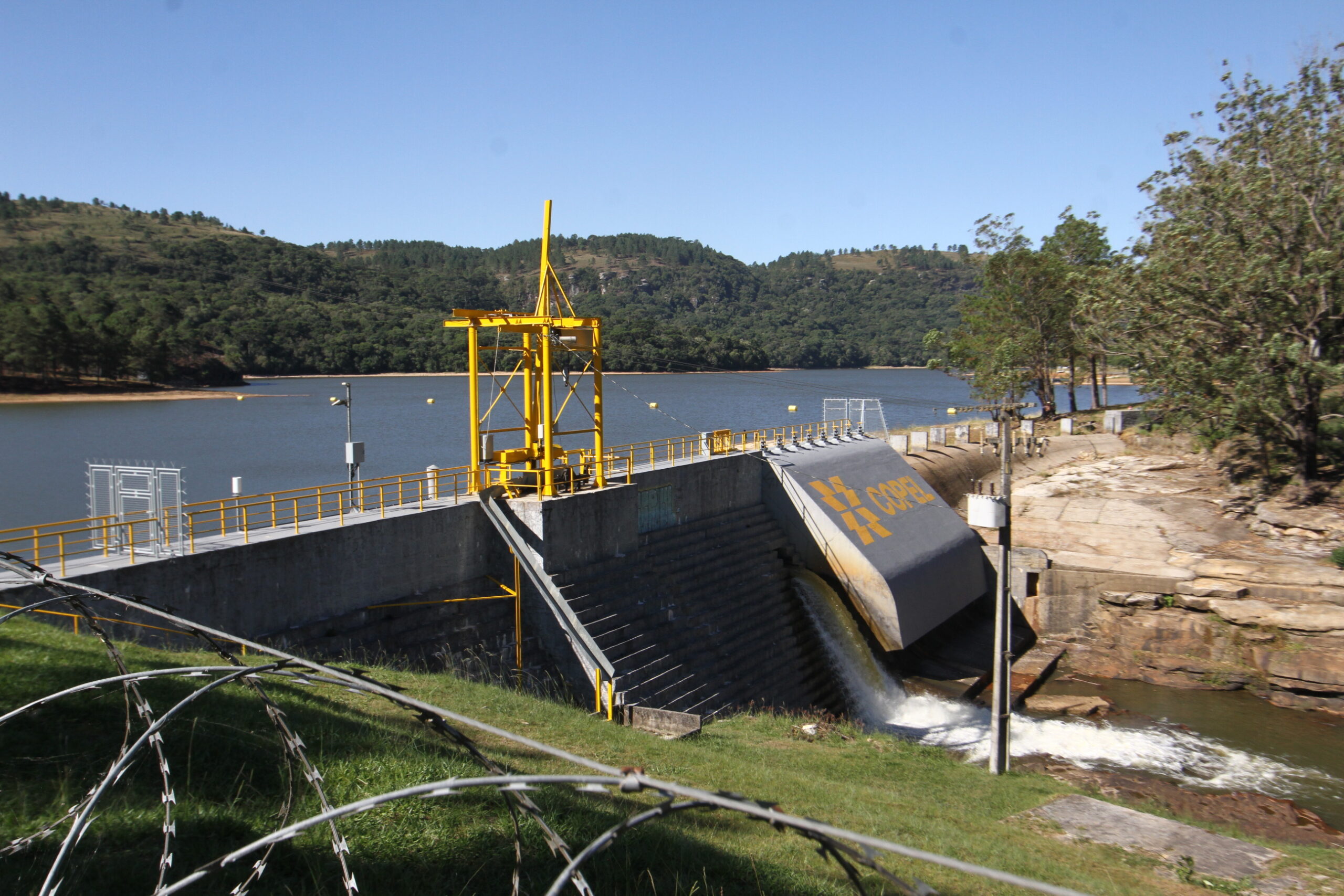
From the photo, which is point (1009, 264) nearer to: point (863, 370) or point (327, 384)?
point (327, 384)

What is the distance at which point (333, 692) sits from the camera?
11383mm

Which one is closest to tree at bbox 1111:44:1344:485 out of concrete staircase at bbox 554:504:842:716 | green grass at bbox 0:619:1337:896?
concrete staircase at bbox 554:504:842:716

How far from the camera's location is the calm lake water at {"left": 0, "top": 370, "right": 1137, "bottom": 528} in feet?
114

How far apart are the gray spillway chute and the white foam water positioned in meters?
1.30

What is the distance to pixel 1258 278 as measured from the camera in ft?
96.6

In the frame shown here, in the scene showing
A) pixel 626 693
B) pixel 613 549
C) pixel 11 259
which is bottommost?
pixel 626 693

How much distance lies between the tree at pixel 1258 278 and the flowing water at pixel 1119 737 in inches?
433

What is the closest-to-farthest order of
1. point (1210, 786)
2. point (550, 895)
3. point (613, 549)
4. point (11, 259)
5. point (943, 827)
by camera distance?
1. point (550, 895)
2. point (943, 827)
3. point (1210, 786)
4. point (613, 549)
5. point (11, 259)

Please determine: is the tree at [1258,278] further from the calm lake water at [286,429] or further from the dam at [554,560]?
the calm lake water at [286,429]

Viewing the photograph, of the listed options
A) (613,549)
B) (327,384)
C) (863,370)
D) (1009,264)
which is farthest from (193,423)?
(863,370)

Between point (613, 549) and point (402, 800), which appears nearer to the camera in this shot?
point (402, 800)

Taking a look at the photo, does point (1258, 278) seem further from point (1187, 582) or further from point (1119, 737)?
point (1119, 737)

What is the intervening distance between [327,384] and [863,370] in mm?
111387

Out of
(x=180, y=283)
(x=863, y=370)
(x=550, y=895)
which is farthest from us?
(x=863, y=370)
